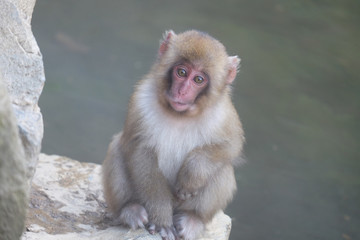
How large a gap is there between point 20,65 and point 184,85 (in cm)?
127

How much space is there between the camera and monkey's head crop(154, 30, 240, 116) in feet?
15.3

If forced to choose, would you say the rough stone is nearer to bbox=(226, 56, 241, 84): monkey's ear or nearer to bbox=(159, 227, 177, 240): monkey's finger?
bbox=(159, 227, 177, 240): monkey's finger

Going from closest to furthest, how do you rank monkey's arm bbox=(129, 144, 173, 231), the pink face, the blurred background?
1. the pink face
2. monkey's arm bbox=(129, 144, 173, 231)
3. the blurred background

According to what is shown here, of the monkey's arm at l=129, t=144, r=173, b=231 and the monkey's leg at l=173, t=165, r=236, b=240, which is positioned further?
the monkey's leg at l=173, t=165, r=236, b=240

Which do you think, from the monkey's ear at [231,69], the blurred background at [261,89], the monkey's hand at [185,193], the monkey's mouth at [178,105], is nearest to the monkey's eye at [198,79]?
the monkey's mouth at [178,105]

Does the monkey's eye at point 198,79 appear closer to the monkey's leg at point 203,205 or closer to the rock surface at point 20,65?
the monkey's leg at point 203,205

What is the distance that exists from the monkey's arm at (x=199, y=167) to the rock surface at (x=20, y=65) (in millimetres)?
1394

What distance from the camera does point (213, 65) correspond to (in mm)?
4762

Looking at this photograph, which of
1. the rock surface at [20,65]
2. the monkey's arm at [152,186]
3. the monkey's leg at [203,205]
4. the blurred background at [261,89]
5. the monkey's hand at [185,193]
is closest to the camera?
the rock surface at [20,65]

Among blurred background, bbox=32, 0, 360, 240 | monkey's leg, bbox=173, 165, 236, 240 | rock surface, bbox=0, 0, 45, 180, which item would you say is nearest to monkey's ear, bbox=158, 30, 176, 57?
monkey's leg, bbox=173, 165, 236, 240

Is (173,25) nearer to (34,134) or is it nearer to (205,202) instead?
(205,202)

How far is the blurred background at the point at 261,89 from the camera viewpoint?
7.99 meters

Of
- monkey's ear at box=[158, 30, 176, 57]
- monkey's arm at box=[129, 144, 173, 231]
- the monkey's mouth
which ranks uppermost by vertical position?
monkey's ear at box=[158, 30, 176, 57]

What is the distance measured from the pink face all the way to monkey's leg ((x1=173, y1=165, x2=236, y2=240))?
27.1 inches
